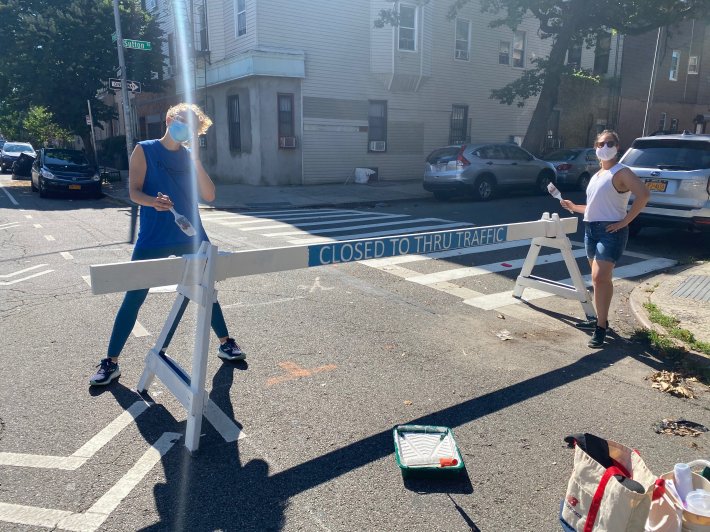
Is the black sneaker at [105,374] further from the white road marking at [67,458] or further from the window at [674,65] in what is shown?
the window at [674,65]

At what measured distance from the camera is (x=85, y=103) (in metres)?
24.7

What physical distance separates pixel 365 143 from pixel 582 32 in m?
9.48

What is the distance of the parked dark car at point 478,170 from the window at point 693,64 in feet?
83.9

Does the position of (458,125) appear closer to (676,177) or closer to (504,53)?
(504,53)

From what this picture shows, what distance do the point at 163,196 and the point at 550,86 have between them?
2122 cm

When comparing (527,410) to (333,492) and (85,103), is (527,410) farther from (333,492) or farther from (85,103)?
(85,103)

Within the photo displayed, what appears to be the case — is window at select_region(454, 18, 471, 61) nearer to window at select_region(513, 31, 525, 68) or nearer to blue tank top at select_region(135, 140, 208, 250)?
window at select_region(513, 31, 525, 68)

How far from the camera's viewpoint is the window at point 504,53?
27.7m

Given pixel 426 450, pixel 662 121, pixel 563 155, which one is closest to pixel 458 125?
pixel 563 155

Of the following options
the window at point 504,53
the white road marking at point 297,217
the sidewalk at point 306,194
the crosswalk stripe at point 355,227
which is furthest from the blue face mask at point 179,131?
Result: the window at point 504,53

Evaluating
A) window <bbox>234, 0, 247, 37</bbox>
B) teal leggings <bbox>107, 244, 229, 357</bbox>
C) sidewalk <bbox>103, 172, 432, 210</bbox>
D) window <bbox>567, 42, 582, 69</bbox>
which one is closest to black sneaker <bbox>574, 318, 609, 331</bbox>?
teal leggings <bbox>107, 244, 229, 357</bbox>

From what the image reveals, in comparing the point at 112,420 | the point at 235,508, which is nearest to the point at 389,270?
the point at 112,420

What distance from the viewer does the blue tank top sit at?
4156 millimetres

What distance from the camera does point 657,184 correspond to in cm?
934
